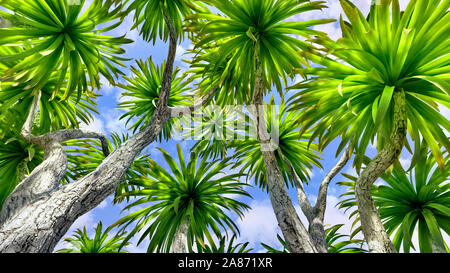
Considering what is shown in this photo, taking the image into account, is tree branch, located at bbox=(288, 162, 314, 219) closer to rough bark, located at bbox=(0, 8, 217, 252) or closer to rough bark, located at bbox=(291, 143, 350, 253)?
rough bark, located at bbox=(291, 143, 350, 253)

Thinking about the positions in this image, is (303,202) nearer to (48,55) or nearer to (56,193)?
(56,193)

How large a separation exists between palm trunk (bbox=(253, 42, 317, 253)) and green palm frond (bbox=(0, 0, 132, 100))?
160cm

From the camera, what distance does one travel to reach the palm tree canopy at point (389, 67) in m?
1.73

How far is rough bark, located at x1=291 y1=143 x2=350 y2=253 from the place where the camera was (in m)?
2.72

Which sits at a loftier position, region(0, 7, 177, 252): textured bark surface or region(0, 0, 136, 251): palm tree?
region(0, 0, 136, 251): palm tree

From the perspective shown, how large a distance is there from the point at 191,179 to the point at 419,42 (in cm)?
277

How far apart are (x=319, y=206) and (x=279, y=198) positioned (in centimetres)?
81

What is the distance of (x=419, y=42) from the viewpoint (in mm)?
1752

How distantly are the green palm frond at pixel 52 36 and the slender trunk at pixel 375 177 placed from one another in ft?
8.63

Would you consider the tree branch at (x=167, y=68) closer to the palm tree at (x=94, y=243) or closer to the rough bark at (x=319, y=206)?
the rough bark at (x=319, y=206)

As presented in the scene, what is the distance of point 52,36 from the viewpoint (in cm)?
266

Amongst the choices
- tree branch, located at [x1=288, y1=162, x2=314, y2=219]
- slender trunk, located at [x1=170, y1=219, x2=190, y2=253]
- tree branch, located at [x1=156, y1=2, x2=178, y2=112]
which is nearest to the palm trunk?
tree branch, located at [x1=288, y1=162, x2=314, y2=219]

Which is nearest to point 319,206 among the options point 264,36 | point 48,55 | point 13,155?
point 264,36
